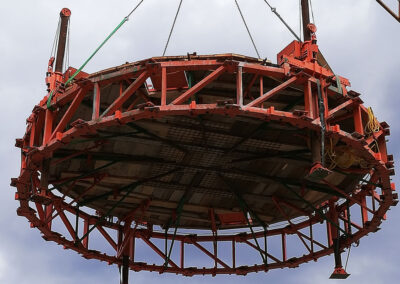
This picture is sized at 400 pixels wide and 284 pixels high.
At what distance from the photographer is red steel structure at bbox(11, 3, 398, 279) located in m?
28.7

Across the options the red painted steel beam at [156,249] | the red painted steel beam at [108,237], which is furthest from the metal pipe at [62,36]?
the red painted steel beam at [156,249]

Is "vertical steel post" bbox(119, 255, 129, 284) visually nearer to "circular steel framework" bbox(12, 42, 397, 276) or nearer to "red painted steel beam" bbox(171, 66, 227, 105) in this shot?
"circular steel framework" bbox(12, 42, 397, 276)

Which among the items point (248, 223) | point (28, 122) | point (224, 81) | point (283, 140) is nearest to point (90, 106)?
point (28, 122)

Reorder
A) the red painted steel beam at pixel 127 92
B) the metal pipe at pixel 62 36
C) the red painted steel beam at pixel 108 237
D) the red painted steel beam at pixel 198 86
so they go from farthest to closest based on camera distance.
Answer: the red painted steel beam at pixel 108 237, the metal pipe at pixel 62 36, the red painted steel beam at pixel 127 92, the red painted steel beam at pixel 198 86

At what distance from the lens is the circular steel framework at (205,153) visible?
28.6 meters

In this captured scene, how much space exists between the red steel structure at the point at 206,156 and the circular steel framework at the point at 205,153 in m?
0.06

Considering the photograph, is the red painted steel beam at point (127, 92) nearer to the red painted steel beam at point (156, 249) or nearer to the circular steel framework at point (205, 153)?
the circular steel framework at point (205, 153)

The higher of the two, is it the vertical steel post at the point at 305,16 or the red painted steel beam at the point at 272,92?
the vertical steel post at the point at 305,16

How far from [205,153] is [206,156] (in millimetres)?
349

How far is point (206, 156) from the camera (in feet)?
122

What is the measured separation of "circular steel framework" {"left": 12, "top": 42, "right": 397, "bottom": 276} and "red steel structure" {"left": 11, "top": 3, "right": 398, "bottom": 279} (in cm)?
6

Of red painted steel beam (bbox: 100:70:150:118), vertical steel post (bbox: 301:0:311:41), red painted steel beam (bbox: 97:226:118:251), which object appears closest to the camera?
red painted steel beam (bbox: 100:70:150:118)

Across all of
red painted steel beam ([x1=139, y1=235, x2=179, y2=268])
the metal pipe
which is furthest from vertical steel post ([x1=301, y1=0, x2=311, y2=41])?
red painted steel beam ([x1=139, y1=235, x2=179, y2=268])

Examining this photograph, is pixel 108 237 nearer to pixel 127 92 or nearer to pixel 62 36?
pixel 62 36
